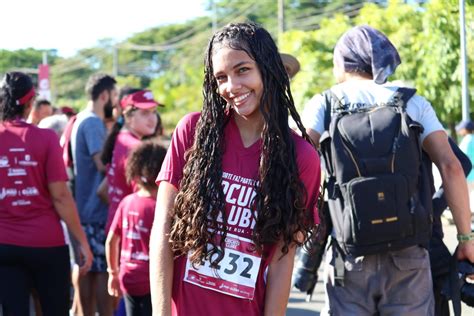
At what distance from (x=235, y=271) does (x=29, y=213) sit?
293cm

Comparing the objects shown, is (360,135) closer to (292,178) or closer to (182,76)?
(292,178)

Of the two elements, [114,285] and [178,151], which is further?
[114,285]

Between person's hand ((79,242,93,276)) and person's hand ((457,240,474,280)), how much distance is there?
279 centimetres

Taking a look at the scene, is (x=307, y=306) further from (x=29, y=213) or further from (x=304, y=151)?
(x=304, y=151)

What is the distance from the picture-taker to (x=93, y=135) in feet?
26.7

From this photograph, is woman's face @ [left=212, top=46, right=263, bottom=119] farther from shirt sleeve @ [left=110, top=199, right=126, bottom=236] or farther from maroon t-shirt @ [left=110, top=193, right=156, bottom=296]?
shirt sleeve @ [left=110, top=199, right=126, bottom=236]

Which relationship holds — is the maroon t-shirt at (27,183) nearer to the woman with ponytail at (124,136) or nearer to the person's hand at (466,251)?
the woman with ponytail at (124,136)

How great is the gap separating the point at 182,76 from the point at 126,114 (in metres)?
72.6

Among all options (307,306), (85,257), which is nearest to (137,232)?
(85,257)

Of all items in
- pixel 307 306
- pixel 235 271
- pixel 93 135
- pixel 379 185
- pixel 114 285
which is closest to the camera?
pixel 235 271

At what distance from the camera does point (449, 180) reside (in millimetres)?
4754

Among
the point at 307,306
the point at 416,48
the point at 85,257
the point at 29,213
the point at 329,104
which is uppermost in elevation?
the point at 329,104

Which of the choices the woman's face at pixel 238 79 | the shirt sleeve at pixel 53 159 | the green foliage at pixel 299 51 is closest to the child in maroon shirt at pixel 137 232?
the shirt sleeve at pixel 53 159

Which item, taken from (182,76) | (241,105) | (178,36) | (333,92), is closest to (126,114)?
(333,92)
